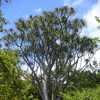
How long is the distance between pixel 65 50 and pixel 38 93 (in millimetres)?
5828

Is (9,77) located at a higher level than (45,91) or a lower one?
lower

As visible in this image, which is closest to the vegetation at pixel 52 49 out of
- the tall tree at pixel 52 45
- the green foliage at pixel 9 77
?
the tall tree at pixel 52 45

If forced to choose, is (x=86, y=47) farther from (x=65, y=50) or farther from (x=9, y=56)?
(x=9, y=56)

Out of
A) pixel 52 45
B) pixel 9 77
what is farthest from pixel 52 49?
pixel 9 77

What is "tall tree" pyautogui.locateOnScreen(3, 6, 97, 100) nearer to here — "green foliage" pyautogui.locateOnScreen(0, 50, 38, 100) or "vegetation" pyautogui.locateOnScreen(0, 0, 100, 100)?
"vegetation" pyautogui.locateOnScreen(0, 0, 100, 100)

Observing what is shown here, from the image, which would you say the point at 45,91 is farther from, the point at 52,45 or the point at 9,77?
the point at 9,77

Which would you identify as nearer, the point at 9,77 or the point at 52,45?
the point at 9,77

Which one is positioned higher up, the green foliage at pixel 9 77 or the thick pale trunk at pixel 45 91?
the thick pale trunk at pixel 45 91

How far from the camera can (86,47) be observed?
50.2 meters

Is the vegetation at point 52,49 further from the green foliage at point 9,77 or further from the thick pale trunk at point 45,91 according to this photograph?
the green foliage at point 9,77

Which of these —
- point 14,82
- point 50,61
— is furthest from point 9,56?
point 50,61

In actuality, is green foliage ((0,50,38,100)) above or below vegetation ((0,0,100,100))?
below

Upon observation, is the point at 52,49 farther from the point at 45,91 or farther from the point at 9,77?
the point at 9,77

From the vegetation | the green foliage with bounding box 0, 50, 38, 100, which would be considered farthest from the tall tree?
the green foliage with bounding box 0, 50, 38, 100
